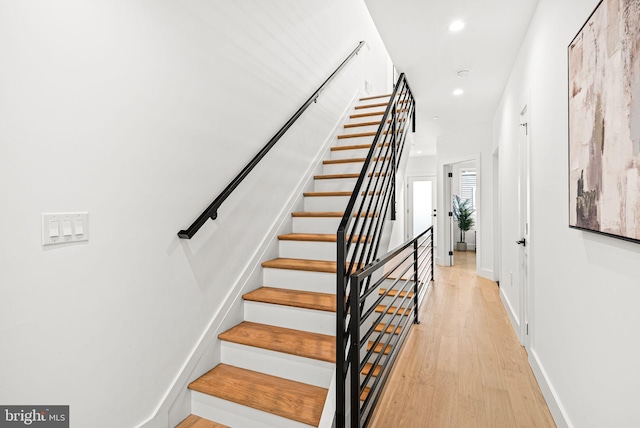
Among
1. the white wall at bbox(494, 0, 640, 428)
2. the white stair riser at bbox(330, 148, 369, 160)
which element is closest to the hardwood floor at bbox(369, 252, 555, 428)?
the white wall at bbox(494, 0, 640, 428)

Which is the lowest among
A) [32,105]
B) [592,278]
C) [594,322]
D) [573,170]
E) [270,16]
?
[594,322]

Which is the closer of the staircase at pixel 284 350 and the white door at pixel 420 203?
the staircase at pixel 284 350

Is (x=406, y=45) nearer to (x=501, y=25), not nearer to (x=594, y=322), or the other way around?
(x=501, y=25)

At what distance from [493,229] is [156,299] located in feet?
17.2

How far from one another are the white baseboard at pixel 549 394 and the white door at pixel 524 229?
0.84 feet

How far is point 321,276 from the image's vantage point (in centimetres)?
224

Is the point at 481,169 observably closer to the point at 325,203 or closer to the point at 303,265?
the point at 325,203

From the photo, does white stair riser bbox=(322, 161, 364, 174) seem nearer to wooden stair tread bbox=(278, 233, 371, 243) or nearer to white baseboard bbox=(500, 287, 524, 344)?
wooden stair tread bbox=(278, 233, 371, 243)

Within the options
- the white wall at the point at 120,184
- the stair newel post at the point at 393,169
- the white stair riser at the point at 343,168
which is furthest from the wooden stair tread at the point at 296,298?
the white stair riser at the point at 343,168

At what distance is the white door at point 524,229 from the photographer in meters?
2.59

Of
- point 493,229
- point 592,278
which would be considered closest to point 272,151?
point 592,278

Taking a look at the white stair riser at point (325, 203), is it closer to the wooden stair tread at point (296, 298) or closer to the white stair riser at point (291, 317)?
the wooden stair tread at point (296, 298)

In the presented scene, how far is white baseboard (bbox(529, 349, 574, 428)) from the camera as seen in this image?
1.68 metres

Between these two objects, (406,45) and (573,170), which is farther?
(406,45)
